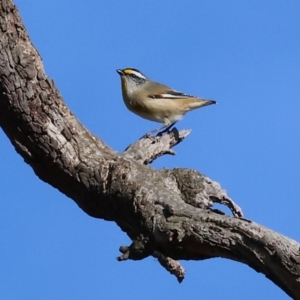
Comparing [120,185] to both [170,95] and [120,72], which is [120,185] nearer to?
[170,95]

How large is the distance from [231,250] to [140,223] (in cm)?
78

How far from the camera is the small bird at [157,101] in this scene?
10.6 metres

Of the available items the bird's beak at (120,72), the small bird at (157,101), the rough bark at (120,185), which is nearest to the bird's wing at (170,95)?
the small bird at (157,101)

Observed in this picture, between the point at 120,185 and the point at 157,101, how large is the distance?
6.01 meters

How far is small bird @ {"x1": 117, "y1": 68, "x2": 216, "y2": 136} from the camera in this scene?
1062cm

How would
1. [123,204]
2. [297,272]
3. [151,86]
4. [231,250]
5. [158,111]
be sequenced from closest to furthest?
[297,272] → [231,250] → [123,204] → [158,111] → [151,86]

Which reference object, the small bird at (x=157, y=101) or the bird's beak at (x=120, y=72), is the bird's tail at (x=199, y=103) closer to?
the small bird at (x=157, y=101)

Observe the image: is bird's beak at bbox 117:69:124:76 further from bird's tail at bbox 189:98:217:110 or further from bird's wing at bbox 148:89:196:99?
bird's tail at bbox 189:98:217:110

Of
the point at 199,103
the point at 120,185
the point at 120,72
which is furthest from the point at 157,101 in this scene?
the point at 120,185

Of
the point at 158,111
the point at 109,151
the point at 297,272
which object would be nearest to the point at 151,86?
the point at 158,111

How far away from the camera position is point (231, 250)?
412 cm

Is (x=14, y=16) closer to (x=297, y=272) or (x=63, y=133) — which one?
(x=63, y=133)

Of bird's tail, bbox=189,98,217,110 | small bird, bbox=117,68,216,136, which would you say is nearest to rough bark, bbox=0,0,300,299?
small bird, bbox=117,68,216,136

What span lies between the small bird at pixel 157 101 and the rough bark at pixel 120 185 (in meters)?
5.34
